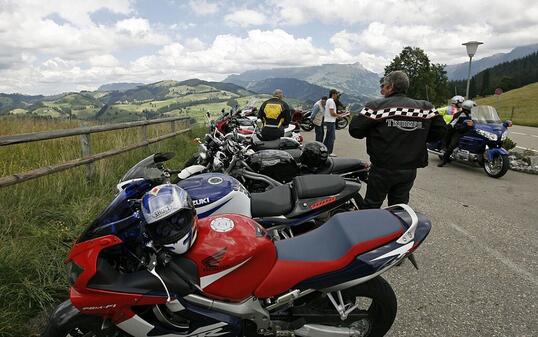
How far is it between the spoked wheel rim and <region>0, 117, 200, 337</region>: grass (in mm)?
7872

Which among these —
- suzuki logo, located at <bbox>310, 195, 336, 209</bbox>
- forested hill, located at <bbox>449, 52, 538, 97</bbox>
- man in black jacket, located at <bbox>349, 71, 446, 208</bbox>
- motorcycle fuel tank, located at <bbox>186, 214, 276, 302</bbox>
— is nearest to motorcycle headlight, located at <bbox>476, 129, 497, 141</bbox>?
man in black jacket, located at <bbox>349, 71, 446, 208</bbox>

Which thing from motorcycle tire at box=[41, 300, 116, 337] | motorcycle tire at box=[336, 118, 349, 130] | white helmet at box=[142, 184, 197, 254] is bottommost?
motorcycle tire at box=[336, 118, 349, 130]

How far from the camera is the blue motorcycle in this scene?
8.27 metres

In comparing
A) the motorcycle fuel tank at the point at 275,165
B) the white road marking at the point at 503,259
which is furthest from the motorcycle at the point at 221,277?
the motorcycle fuel tank at the point at 275,165

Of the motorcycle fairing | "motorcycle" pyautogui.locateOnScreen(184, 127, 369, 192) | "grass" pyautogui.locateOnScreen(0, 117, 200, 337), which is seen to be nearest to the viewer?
the motorcycle fairing

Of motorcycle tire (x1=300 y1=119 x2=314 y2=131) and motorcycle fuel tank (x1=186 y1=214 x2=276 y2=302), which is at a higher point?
motorcycle fuel tank (x1=186 y1=214 x2=276 y2=302)

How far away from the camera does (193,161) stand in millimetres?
4742

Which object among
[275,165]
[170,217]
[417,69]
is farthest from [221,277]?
[417,69]

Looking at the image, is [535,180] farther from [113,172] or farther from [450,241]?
[113,172]

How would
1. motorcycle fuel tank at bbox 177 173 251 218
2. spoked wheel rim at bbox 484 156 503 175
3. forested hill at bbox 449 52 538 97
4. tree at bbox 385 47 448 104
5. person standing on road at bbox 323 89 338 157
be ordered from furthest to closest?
1. forested hill at bbox 449 52 538 97
2. tree at bbox 385 47 448 104
3. person standing on road at bbox 323 89 338 157
4. spoked wheel rim at bbox 484 156 503 175
5. motorcycle fuel tank at bbox 177 173 251 218

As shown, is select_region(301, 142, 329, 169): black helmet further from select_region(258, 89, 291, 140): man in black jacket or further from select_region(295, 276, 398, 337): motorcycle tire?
select_region(258, 89, 291, 140): man in black jacket

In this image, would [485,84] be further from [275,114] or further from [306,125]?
[275,114]

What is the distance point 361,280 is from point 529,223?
4454 millimetres

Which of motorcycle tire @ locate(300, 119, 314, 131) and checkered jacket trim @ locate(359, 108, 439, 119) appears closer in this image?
checkered jacket trim @ locate(359, 108, 439, 119)
